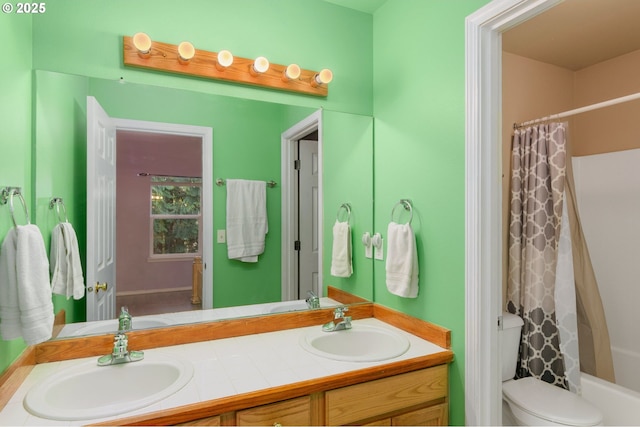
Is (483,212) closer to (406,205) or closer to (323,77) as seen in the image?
(406,205)

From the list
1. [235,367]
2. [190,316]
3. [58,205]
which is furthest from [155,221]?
[235,367]

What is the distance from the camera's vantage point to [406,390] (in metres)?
1.39

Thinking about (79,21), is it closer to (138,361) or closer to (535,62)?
(138,361)

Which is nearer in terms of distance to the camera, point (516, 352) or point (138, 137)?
point (138, 137)

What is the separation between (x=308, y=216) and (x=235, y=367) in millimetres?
870

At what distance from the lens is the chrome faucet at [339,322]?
173cm

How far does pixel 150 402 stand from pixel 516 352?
1.90 m

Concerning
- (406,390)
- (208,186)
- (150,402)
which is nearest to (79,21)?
(208,186)

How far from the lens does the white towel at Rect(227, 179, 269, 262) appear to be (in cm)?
175

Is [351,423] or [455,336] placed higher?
[455,336]

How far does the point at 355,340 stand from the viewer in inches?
68.7

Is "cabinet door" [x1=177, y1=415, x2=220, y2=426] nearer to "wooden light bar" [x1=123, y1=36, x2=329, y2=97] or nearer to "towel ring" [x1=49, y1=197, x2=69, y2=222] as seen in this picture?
"towel ring" [x1=49, y1=197, x2=69, y2=222]

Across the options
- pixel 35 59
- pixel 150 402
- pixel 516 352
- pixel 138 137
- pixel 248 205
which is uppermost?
pixel 35 59

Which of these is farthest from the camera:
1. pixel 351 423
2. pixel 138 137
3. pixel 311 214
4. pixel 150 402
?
pixel 311 214
